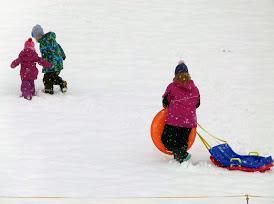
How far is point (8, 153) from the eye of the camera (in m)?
8.09

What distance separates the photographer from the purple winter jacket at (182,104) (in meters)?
7.89

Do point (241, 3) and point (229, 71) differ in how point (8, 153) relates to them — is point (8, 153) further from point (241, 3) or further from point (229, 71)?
point (241, 3)

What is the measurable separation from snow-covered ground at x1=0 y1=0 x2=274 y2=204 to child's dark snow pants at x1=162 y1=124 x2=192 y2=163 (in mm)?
Answer: 175

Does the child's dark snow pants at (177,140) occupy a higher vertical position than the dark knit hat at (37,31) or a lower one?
Answer: lower

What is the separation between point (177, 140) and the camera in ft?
26.0

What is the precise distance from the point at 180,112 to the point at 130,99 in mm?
3614

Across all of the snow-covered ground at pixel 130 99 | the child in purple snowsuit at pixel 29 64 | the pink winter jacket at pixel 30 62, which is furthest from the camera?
the pink winter jacket at pixel 30 62

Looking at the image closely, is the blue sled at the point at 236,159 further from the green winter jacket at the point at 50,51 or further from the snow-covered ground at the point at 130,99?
the green winter jacket at the point at 50,51

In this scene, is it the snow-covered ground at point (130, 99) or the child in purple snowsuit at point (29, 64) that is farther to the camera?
the child in purple snowsuit at point (29, 64)

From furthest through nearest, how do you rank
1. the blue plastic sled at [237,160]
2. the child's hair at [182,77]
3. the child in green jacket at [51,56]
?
the child in green jacket at [51,56] < the child's hair at [182,77] < the blue plastic sled at [237,160]

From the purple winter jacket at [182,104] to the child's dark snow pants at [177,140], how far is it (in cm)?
8

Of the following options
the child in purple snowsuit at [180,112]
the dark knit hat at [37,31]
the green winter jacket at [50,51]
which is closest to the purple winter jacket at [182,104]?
the child in purple snowsuit at [180,112]

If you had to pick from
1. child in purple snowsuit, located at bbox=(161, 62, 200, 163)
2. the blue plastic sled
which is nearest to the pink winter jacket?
child in purple snowsuit, located at bbox=(161, 62, 200, 163)

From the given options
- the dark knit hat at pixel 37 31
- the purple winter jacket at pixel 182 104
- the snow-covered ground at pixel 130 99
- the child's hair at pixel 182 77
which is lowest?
the snow-covered ground at pixel 130 99
